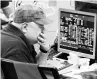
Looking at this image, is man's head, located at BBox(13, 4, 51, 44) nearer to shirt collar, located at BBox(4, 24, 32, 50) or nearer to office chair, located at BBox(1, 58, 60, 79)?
shirt collar, located at BBox(4, 24, 32, 50)

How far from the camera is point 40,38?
2803 millimetres

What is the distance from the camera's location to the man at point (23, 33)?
7.52ft

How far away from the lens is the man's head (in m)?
2.44

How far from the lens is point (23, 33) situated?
2.41m

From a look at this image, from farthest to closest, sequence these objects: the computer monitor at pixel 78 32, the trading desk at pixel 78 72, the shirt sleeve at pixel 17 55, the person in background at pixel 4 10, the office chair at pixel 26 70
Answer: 1. the person in background at pixel 4 10
2. the computer monitor at pixel 78 32
3. the trading desk at pixel 78 72
4. the shirt sleeve at pixel 17 55
5. the office chair at pixel 26 70

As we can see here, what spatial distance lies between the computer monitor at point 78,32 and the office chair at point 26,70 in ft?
2.92

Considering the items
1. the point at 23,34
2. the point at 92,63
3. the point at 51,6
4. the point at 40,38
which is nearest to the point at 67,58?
the point at 92,63

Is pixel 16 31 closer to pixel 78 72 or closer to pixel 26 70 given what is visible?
pixel 26 70

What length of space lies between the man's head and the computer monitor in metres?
0.51

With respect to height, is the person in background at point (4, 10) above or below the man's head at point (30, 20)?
below

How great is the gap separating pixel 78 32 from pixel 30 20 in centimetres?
67

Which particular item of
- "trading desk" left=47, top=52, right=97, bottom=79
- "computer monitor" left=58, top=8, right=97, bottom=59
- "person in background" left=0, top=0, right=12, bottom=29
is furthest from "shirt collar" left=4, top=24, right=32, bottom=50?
"person in background" left=0, top=0, right=12, bottom=29

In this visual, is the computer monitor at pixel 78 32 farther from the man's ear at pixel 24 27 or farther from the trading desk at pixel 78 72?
the man's ear at pixel 24 27

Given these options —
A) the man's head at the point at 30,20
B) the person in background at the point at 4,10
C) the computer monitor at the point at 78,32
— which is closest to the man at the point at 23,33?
the man's head at the point at 30,20
